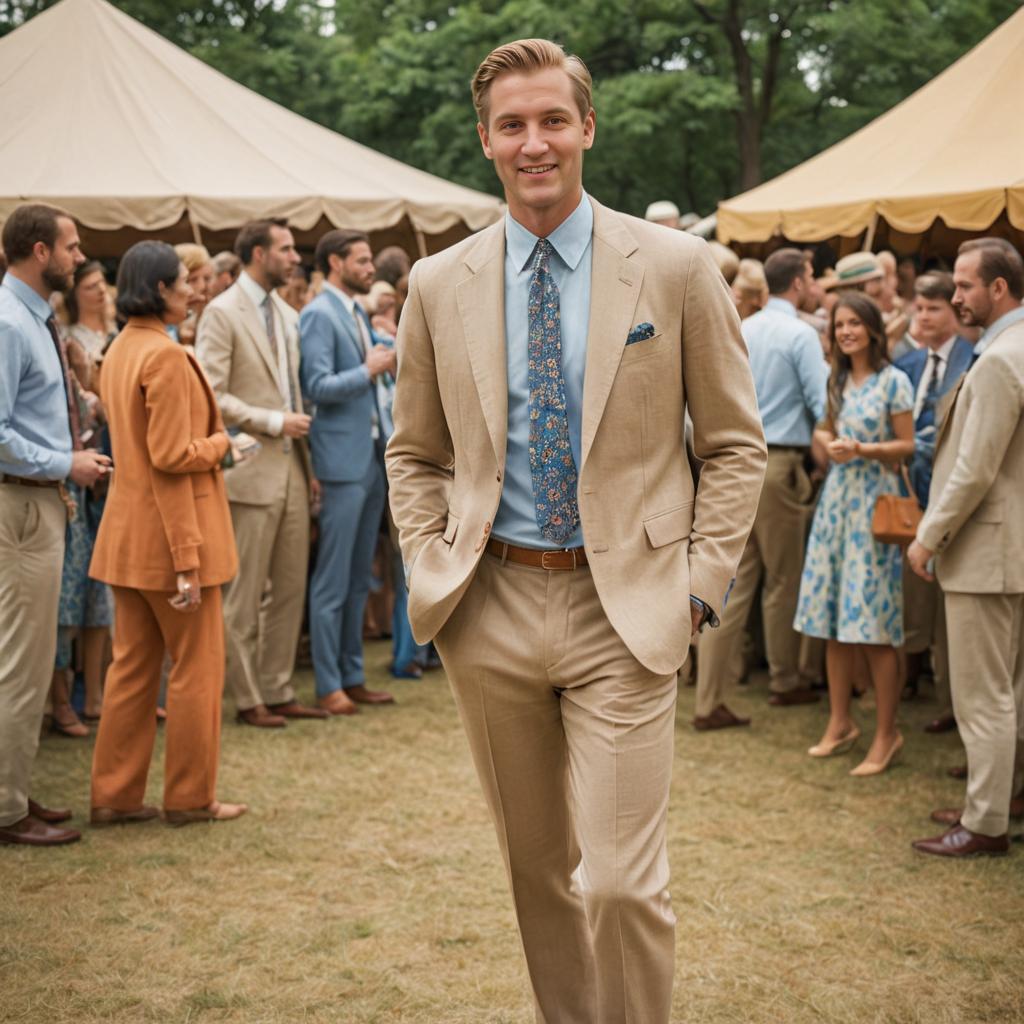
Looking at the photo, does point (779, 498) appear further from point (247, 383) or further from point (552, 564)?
point (552, 564)

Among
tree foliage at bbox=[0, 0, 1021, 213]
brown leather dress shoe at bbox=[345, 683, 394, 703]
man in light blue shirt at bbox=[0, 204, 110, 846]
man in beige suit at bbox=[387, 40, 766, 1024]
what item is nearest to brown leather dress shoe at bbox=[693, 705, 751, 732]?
brown leather dress shoe at bbox=[345, 683, 394, 703]

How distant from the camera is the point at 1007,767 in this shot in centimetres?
502

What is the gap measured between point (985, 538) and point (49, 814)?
12.7 feet

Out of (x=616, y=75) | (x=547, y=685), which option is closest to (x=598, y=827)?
(x=547, y=685)

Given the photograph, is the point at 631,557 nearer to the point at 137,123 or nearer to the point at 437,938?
the point at 437,938

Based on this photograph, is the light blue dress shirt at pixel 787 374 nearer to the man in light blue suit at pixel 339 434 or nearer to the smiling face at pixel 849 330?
the smiling face at pixel 849 330

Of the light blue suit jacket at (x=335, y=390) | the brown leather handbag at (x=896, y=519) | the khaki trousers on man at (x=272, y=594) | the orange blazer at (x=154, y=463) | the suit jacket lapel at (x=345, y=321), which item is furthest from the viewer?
the suit jacket lapel at (x=345, y=321)

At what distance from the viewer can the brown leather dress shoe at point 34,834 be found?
517 cm

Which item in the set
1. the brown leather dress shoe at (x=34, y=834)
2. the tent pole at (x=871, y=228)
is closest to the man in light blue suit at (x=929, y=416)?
the tent pole at (x=871, y=228)

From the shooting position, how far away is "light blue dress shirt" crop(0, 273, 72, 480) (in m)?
4.97

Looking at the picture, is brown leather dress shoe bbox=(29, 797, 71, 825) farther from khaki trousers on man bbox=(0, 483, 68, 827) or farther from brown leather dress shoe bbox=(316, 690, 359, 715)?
brown leather dress shoe bbox=(316, 690, 359, 715)

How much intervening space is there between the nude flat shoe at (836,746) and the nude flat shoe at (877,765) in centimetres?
20

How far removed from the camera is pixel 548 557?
118 inches

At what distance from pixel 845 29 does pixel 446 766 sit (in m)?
19.9
